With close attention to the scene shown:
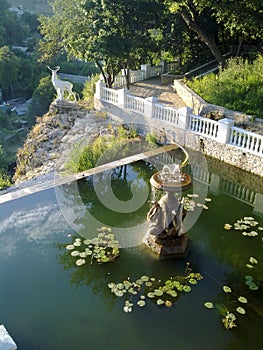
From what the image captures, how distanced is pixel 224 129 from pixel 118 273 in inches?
187

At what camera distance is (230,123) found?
8.18m

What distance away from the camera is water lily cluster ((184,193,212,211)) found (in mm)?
6477

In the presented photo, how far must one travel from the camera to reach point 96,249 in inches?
210

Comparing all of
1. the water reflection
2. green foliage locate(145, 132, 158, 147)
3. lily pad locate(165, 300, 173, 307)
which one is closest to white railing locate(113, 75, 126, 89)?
green foliage locate(145, 132, 158, 147)

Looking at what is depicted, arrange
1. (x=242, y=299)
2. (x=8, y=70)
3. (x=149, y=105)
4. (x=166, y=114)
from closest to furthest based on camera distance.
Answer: (x=242, y=299) < (x=166, y=114) < (x=149, y=105) < (x=8, y=70)

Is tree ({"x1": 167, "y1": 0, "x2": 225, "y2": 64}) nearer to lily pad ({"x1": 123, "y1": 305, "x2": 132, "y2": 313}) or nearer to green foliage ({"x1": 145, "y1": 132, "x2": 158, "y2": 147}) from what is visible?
green foliage ({"x1": 145, "y1": 132, "x2": 158, "y2": 147})

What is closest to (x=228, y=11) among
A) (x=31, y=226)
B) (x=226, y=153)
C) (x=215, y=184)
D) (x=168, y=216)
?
(x=226, y=153)

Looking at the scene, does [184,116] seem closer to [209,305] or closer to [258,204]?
[258,204]

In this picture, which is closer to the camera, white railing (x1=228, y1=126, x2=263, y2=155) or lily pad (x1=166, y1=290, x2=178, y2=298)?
lily pad (x1=166, y1=290, x2=178, y2=298)

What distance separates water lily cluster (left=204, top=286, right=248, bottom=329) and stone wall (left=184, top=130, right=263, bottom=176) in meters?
3.98

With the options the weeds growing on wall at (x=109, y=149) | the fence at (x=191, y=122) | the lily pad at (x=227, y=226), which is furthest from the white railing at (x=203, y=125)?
the lily pad at (x=227, y=226)

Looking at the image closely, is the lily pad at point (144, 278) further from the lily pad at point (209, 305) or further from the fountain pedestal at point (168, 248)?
the lily pad at point (209, 305)

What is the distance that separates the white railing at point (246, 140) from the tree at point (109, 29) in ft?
17.2

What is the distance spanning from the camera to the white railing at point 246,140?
25.4ft
